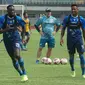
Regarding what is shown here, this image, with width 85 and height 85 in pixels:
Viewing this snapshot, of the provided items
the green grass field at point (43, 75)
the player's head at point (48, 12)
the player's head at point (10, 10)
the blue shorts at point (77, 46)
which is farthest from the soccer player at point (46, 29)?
the player's head at point (10, 10)

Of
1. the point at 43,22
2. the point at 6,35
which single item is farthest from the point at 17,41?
the point at 43,22

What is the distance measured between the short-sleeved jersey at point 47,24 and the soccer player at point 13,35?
519 cm

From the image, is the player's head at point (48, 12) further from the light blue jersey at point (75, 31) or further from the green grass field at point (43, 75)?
the light blue jersey at point (75, 31)

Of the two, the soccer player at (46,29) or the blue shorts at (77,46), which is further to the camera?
the soccer player at (46,29)

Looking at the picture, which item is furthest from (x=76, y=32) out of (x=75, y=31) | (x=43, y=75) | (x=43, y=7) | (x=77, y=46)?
(x=43, y=7)

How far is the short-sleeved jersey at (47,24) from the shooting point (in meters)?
15.9

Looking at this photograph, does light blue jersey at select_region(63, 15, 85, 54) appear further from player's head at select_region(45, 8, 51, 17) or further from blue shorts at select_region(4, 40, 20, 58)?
player's head at select_region(45, 8, 51, 17)

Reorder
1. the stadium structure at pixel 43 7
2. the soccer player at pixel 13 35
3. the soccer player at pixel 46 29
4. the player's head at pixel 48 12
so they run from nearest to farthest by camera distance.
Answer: the soccer player at pixel 13 35 → the player's head at pixel 48 12 → the soccer player at pixel 46 29 → the stadium structure at pixel 43 7

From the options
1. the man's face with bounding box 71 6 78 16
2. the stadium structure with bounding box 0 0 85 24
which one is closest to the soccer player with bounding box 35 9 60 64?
the man's face with bounding box 71 6 78 16

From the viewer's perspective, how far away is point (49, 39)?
629 inches

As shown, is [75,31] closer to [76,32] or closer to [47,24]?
[76,32]

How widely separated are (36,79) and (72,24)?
180cm

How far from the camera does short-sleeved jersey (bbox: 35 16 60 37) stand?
15.9 meters

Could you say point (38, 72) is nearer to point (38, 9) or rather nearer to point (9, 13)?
point (9, 13)
